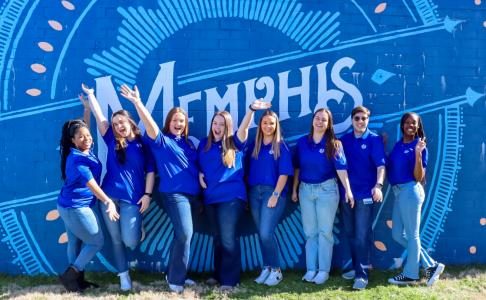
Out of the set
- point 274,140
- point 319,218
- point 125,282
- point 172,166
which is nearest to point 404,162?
point 319,218

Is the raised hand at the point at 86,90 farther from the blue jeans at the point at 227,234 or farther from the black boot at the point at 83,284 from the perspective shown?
the black boot at the point at 83,284

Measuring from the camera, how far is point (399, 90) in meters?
4.90

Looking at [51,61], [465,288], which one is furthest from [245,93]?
[465,288]

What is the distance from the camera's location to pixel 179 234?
164 inches

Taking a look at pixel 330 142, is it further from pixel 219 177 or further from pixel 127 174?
pixel 127 174

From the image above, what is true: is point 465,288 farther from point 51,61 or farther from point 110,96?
point 51,61

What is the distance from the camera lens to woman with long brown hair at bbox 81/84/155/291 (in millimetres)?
4180

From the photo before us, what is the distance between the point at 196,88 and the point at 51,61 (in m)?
1.52

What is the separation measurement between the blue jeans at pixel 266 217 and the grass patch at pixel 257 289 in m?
0.30

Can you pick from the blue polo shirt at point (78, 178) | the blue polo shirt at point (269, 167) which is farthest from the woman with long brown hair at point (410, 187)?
the blue polo shirt at point (78, 178)

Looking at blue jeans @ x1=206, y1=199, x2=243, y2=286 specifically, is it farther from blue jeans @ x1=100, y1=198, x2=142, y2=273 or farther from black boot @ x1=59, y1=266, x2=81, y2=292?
black boot @ x1=59, y1=266, x2=81, y2=292

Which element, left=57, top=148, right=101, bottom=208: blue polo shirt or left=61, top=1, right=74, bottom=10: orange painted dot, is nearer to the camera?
left=57, top=148, right=101, bottom=208: blue polo shirt

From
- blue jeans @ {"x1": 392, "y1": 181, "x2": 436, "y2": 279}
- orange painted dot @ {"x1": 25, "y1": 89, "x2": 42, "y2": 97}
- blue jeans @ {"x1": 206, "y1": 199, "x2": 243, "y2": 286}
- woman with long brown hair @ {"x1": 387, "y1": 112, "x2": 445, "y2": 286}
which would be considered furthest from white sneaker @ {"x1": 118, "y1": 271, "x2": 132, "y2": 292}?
blue jeans @ {"x1": 392, "y1": 181, "x2": 436, "y2": 279}

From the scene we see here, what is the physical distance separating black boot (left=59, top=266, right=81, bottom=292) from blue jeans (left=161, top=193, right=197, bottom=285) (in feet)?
2.78
